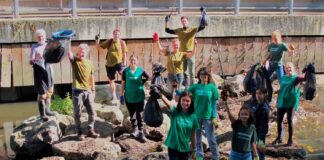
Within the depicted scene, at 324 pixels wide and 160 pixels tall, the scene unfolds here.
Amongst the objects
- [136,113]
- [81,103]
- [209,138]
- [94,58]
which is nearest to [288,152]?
[209,138]

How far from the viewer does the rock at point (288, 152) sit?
9.53 meters

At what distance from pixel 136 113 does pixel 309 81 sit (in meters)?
3.08

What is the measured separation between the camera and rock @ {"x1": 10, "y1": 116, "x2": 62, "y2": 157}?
1024 cm

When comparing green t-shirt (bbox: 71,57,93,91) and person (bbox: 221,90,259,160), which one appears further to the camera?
green t-shirt (bbox: 71,57,93,91)

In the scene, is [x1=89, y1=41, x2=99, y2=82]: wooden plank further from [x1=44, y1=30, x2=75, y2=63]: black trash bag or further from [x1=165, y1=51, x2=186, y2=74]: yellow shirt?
[x1=44, y1=30, x2=75, y2=63]: black trash bag

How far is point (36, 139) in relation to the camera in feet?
33.7

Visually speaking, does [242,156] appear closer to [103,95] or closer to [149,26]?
[103,95]

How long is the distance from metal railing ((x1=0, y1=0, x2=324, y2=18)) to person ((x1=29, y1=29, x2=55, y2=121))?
15.4 ft

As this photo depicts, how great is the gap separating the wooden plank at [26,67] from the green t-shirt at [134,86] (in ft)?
17.6

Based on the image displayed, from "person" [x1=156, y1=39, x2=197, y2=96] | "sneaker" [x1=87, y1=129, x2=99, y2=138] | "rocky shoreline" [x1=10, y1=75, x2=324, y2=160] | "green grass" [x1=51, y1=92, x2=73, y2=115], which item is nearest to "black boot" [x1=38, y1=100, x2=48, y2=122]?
"rocky shoreline" [x1=10, y1=75, x2=324, y2=160]

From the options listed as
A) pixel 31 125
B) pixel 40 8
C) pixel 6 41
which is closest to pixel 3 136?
pixel 31 125

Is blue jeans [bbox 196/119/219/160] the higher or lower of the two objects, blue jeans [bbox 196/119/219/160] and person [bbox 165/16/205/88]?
the lower

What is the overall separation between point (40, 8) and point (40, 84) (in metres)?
5.19

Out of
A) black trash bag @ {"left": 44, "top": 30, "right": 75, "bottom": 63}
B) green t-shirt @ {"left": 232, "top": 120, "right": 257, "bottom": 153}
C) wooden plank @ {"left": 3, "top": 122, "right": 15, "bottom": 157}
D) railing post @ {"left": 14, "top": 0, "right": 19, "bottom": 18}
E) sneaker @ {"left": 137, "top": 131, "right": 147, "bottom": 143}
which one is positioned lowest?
wooden plank @ {"left": 3, "top": 122, "right": 15, "bottom": 157}
